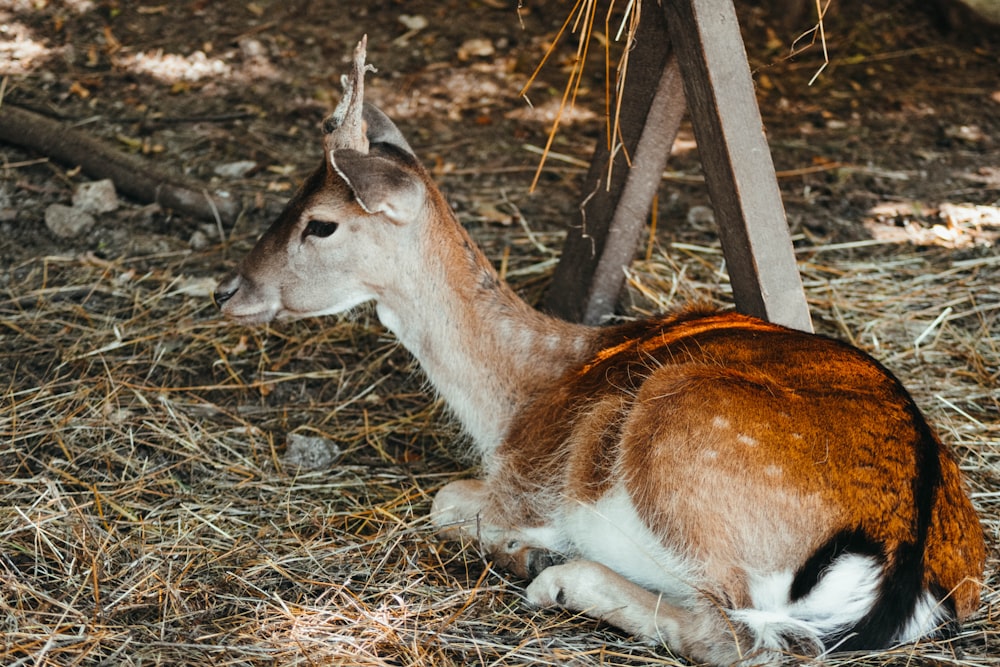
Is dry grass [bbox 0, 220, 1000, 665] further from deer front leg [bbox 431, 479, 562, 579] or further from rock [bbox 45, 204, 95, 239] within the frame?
rock [bbox 45, 204, 95, 239]

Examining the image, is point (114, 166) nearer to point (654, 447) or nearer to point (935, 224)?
point (654, 447)

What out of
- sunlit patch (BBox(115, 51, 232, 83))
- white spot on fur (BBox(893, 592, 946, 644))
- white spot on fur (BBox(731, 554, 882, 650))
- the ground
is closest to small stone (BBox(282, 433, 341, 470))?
the ground

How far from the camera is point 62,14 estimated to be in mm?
6871

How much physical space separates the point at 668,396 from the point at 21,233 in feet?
12.1

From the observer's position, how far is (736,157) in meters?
3.50

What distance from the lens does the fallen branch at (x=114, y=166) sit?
5402 millimetres

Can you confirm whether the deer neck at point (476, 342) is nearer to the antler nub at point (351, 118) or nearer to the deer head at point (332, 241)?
the deer head at point (332, 241)

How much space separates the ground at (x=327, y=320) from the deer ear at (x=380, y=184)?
102 cm

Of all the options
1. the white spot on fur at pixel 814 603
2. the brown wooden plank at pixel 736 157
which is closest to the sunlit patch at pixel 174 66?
the brown wooden plank at pixel 736 157

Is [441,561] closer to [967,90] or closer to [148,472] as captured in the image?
[148,472]

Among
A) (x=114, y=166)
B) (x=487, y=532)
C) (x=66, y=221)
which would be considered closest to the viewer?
(x=487, y=532)

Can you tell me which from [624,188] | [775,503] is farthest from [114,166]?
[775,503]

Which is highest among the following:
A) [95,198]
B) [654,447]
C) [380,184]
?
[380,184]

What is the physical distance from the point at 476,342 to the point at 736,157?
1.16m
